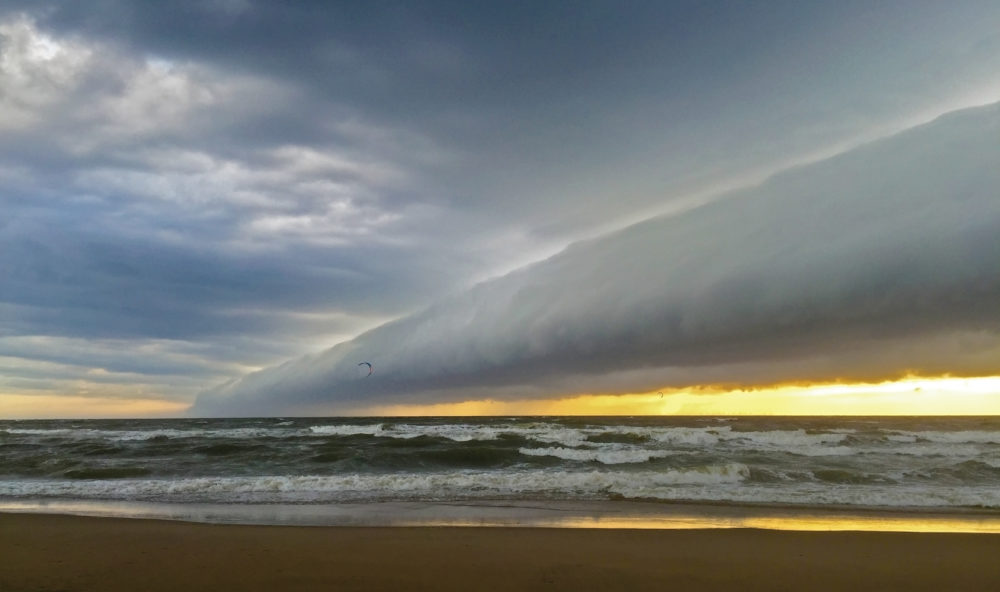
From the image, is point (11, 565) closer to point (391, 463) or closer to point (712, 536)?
point (712, 536)

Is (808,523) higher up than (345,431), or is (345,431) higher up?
(345,431)

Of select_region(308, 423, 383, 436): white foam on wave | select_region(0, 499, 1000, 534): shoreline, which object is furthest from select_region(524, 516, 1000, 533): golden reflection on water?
select_region(308, 423, 383, 436): white foam on wave

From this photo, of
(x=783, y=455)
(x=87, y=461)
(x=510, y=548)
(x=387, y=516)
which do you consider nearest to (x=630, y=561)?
(x=510, y=548)

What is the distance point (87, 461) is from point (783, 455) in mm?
28908

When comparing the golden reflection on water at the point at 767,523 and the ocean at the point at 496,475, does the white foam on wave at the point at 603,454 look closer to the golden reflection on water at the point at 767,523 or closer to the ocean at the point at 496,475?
the ocean at the point at 496,475

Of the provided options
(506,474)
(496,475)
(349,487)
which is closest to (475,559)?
(349,487)

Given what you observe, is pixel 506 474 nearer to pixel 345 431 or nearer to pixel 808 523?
pixel 808 523

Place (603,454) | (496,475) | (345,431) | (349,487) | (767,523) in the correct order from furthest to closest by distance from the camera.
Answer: (345,431) < (603,454) < (496,475) < (349,487) < (767,523)

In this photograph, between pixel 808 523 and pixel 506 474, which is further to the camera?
pixel 506 474

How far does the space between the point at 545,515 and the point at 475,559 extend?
4790 mm

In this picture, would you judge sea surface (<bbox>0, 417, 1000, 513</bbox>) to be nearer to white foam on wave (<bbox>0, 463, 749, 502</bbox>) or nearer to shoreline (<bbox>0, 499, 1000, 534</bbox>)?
white foam on wave (<bbox>0, 463, 749, 502</bbox>)

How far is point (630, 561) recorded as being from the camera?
27.8 feet

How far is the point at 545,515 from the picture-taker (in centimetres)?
1303

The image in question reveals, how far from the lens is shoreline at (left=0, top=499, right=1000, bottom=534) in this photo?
11.8m
